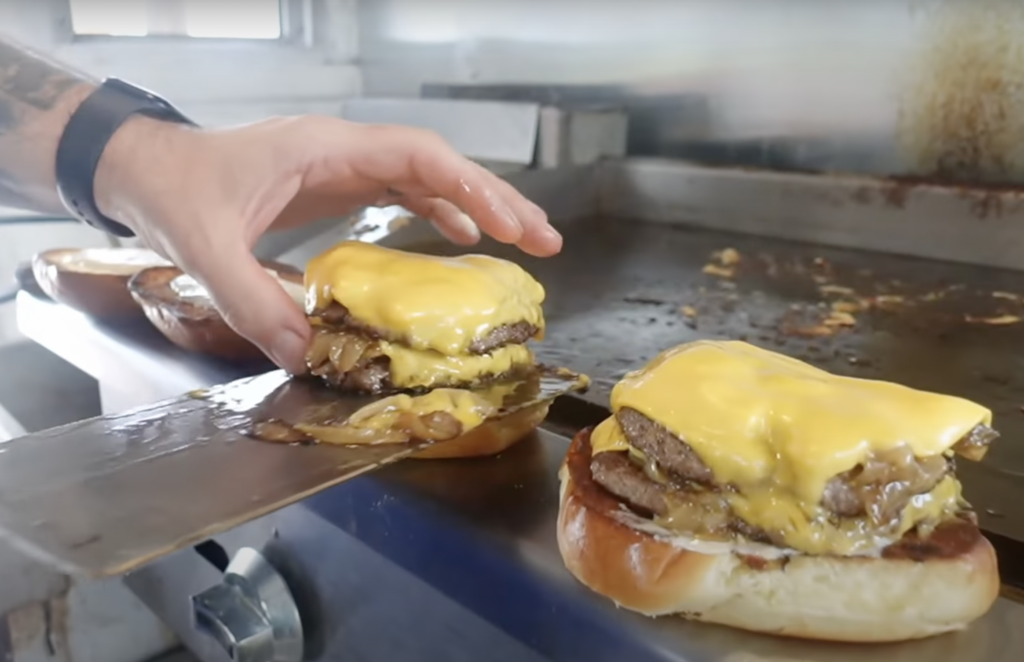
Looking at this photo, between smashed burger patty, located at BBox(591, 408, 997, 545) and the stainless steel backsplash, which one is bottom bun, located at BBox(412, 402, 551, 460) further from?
the stainless steel backsplash

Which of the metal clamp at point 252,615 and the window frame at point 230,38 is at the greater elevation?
the window frame at point 230,38

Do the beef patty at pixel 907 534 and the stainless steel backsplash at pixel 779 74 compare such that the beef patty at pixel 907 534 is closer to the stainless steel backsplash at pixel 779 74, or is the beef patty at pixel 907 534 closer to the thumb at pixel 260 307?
the thumb at pixel 260 307

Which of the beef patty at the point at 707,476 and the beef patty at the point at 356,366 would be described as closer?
the beef patty at the point at 707,476

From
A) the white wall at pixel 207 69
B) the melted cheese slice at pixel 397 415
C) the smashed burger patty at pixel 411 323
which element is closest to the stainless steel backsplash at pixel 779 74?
the white wall at pixel 207 69

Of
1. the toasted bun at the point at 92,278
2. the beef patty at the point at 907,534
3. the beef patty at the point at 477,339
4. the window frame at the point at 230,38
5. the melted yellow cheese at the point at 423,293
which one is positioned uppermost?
the window frame at the point at 230,38

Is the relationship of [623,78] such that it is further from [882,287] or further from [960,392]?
[960,392]

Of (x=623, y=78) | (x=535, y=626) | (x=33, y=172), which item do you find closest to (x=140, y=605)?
(x=33, y=172)

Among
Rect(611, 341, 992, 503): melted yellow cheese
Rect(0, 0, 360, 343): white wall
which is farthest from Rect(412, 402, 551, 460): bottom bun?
Rect(0, 0, 360, 343): white wall

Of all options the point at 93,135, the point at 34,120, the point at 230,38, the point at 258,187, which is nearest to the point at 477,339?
the point at 258,187
